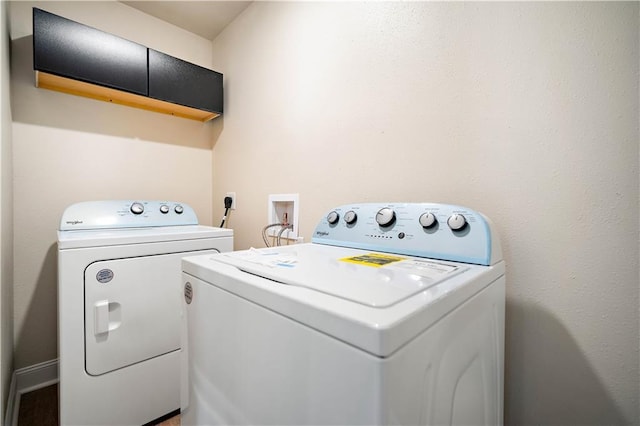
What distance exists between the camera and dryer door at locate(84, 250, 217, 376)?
3.35ft

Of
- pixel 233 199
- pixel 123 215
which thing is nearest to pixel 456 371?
pixel 123 215

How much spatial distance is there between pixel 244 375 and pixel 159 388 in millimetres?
1005

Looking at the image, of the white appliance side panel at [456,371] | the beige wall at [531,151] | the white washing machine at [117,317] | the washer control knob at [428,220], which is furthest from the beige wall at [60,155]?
the white appliance side panel at [456,371]

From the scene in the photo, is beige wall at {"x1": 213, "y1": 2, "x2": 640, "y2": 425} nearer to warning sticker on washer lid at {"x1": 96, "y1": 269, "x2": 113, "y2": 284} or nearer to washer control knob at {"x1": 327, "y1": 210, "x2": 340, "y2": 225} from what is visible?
washer control knob at {"x1": 327, "y1": 210, "x2": 340, "y2": 225}

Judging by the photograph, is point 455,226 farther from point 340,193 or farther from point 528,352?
point 340,193

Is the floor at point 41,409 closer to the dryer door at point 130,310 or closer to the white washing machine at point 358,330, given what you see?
the dryer door at point 130,310

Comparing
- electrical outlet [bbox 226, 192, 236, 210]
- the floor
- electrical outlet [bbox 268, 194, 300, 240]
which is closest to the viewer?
the floor

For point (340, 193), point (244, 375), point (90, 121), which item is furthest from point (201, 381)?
point (90, 121)

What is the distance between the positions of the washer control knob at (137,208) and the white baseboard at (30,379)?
0.96 meters

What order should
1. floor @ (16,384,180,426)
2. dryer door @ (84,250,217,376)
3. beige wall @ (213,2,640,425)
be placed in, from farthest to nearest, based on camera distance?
floor @ (16,384,180,426)
dryer door @ (84,250,217,376)
beige wall @ (213,2,640,425)

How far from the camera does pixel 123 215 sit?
1382 millimetres

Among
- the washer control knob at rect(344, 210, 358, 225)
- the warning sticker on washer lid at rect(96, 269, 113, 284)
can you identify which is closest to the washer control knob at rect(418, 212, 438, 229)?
the washer control knob at rect(344, 210, 358, 225)

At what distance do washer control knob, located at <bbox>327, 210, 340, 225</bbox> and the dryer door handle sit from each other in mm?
896

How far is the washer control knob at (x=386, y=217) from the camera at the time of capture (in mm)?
819
